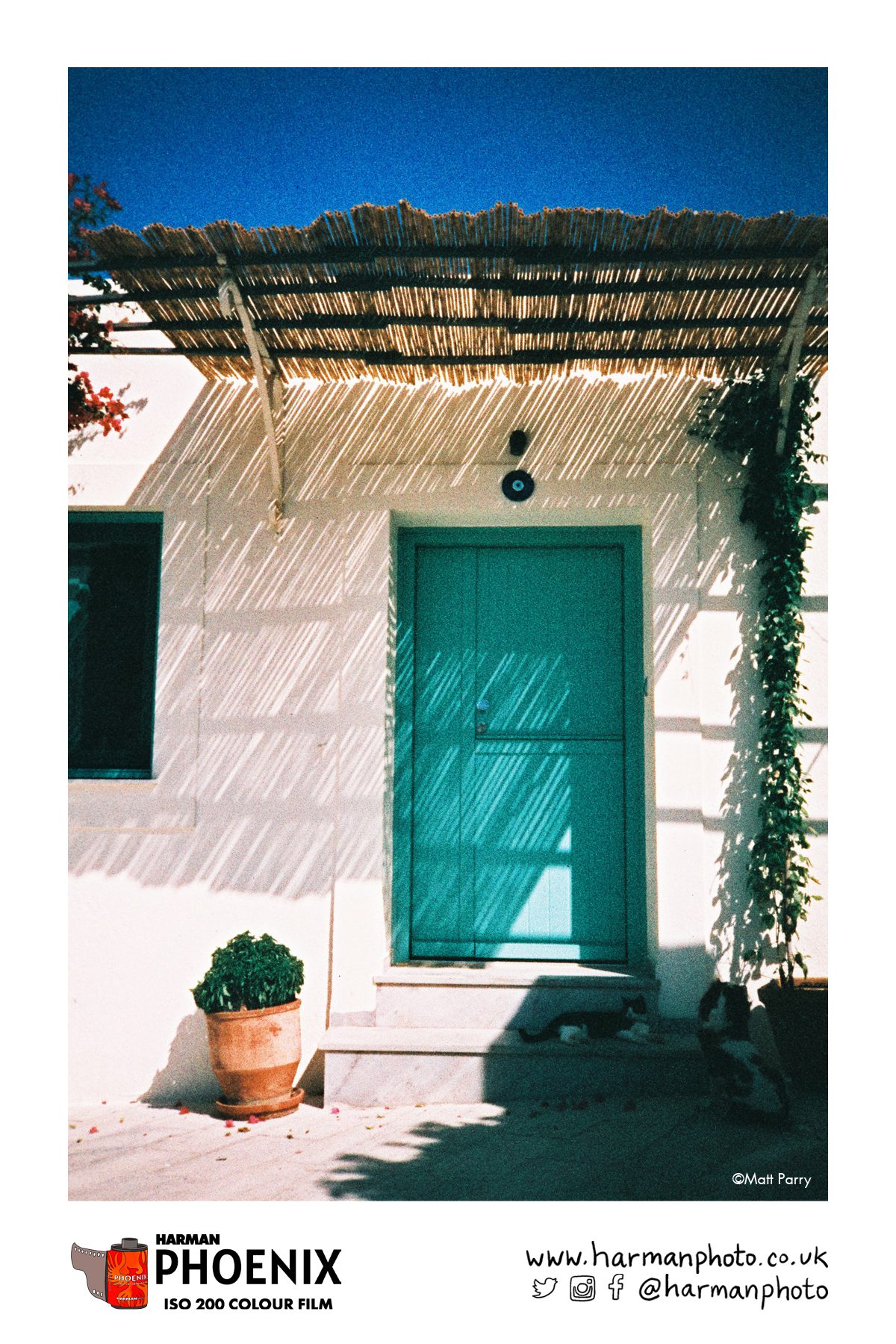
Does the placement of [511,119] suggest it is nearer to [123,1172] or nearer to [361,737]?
[361,737]

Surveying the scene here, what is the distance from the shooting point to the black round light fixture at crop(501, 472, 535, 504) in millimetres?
4340

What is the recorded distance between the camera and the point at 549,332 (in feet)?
12.6

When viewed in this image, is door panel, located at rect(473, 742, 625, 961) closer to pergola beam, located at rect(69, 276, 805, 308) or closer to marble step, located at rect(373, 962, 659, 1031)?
marble step, located at rect(373, 962, 659, 1031)

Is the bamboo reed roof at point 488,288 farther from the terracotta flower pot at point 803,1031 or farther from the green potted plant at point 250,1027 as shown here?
the terracotta flower pot at point 803,1031

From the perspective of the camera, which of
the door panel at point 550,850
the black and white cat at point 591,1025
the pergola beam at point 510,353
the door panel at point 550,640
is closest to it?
the black and white cat at point 591,1025

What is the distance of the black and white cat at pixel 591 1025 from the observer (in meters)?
3.79

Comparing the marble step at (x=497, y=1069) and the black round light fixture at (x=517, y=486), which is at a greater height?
the black round light fixture at (x=517, y=486)

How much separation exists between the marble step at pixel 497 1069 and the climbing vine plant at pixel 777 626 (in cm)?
64

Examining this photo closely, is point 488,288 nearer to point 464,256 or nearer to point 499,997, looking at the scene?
point 464,256

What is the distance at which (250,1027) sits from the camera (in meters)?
3.74

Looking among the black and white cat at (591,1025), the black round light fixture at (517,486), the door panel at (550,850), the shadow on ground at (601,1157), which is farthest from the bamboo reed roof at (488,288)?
the shadow on ground at (601,1157)
